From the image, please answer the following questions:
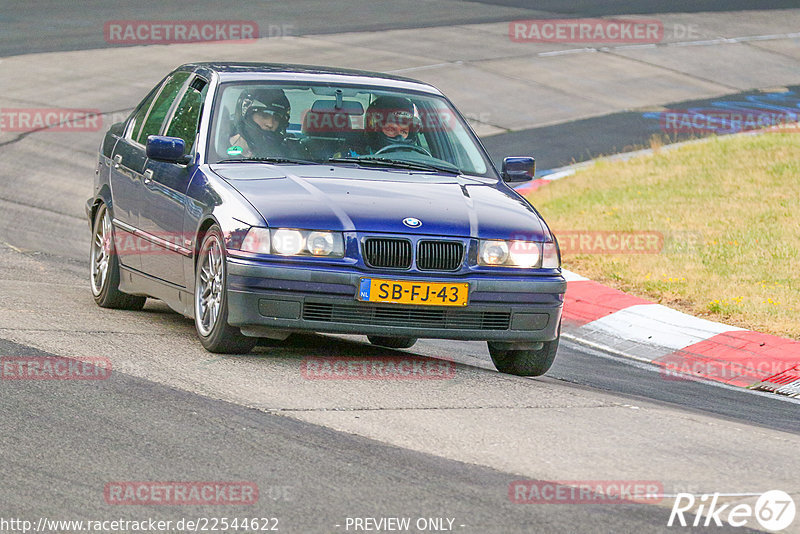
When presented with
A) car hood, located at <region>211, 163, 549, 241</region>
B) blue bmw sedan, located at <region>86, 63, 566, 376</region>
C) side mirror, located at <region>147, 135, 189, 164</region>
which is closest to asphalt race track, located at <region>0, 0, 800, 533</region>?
blue bmw sedan, located at <region>86, 63, 566, 376</region>

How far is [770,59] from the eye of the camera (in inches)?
1160

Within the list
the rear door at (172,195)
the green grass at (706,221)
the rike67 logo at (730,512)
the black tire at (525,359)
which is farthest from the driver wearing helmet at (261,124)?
the green grass at (706,221)

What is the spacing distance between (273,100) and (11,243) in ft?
17.3

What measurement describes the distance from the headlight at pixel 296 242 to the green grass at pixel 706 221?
4.58 m

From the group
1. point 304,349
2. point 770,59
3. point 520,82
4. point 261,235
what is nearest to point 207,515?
point 261,235

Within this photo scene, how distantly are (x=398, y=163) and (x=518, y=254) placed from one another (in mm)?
1205

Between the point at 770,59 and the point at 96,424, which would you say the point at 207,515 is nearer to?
the point at 96,424

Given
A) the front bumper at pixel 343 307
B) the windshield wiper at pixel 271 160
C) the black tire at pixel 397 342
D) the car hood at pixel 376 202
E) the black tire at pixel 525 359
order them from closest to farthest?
1. the front bumper at pixel 343 307
2. the car hood at pixel 376 202
3. the black tire at pixel 525 359
4. the windshield wiper at pixel 271 160
5. the black tire at pixel 397 342

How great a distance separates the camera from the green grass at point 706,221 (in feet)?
38.1

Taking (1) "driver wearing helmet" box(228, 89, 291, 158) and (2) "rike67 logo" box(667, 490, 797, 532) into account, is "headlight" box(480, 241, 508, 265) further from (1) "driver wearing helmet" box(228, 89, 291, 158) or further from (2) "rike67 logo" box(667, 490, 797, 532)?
(2) "rike67 logo" box(667, 490, 797, 532)

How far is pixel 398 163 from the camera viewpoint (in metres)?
8.43

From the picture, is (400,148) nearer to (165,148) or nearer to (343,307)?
(165,148)

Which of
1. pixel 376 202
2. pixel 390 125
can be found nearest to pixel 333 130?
pixel 390 125

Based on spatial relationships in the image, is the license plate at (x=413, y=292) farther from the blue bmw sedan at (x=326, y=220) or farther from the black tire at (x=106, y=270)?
the black tire at (x=106, y=270)
